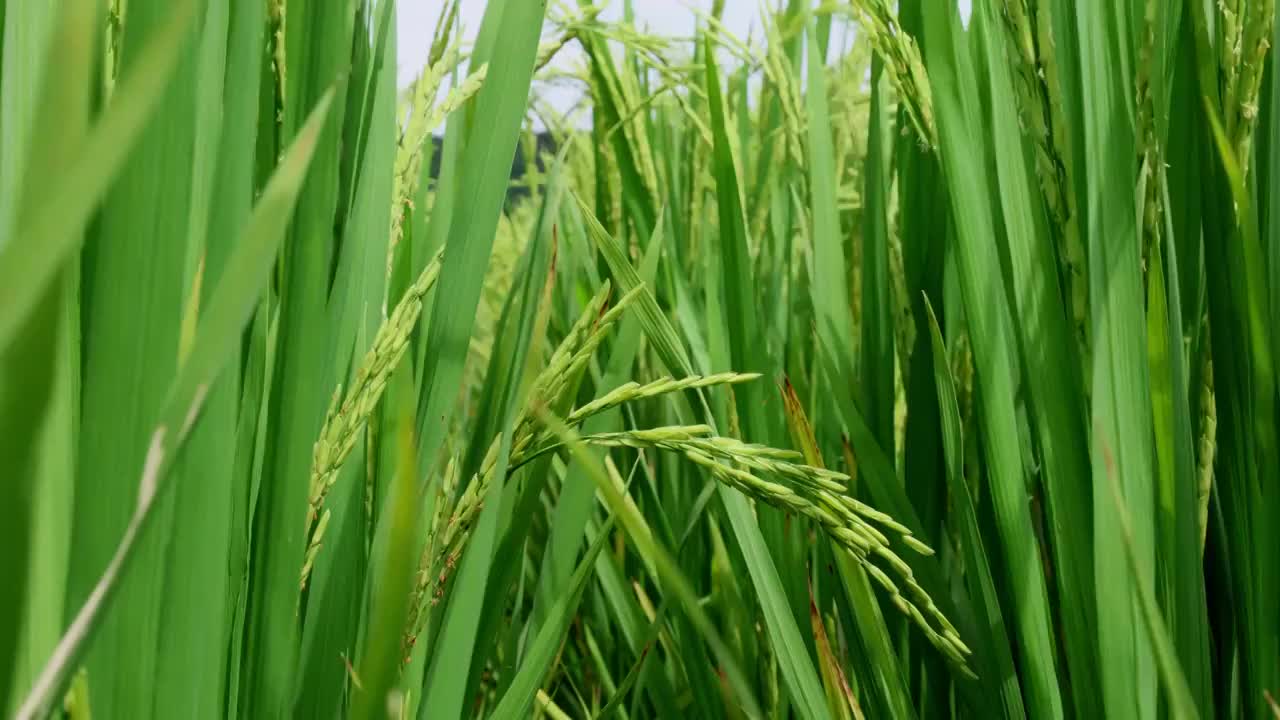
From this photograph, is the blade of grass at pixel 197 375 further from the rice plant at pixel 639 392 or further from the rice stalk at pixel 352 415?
the rice stalk at pixel 352 415

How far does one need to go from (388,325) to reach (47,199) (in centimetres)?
30

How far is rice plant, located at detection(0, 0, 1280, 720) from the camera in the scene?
0.33m

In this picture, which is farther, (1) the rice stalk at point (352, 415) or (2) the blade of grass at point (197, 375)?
(1) the rice stalk at point (352, 415)

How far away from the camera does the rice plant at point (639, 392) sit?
33cm

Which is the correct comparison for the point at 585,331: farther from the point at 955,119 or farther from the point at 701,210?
the point at 701,210

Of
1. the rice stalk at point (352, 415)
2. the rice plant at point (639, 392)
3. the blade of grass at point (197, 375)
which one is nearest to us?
the blade of grass at point (197, 375)

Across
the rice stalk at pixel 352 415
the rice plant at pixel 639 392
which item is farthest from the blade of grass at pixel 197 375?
the rice stalk at pixel 352 415

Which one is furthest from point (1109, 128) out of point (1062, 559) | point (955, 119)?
point (1062, 559)

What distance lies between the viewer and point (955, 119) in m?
0.61

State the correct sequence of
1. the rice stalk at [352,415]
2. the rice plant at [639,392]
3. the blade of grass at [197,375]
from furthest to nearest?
the rice stalk at [352,415]
the rice plant at [639,392]
the blade of grass at [197,375]

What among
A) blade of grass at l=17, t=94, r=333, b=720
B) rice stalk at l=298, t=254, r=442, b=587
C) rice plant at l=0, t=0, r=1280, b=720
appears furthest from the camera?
rice stalk at l=298, t=254, r=442, b=587

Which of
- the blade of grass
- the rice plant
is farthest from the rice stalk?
the blade of grass

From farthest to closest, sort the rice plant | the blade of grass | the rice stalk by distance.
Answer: the rice stalk < the rice plant < the blade of grass

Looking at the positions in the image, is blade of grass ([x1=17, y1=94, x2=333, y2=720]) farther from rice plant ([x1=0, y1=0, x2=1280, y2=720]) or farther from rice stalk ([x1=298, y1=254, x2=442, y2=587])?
rice stalk ([x1=298, y1=254, x2=442, y2=587])
